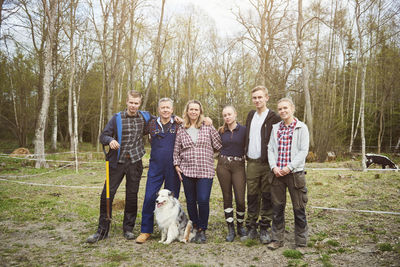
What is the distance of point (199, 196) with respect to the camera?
354 centimetres

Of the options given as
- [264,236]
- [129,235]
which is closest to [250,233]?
[264,236]

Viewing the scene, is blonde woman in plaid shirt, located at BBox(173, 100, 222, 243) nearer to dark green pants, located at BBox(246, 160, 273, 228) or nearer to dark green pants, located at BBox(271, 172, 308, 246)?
dark green pants, located at BBox(246, 160, 273, 228)

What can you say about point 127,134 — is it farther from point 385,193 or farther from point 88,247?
point 385,193

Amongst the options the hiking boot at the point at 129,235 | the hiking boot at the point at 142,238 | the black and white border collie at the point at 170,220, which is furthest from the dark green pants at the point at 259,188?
the hiking boot at the point at 129,235

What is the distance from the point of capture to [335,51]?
60.9 feet

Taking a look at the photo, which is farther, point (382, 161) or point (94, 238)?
point (382, 161)

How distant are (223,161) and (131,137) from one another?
137 cm

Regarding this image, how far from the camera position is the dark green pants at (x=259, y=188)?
3.51m

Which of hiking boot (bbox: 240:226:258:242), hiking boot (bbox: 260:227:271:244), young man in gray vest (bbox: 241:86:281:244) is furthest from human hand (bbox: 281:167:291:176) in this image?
hiking boot (bbox: 240:226:258:242)

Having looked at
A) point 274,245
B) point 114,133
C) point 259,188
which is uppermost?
point 114,133

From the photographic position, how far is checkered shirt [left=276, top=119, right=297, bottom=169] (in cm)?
332

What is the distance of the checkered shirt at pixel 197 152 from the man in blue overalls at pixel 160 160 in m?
0.14

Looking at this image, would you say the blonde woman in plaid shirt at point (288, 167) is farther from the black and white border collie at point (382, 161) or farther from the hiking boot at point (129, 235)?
the black and white border collie at point (382, 161)

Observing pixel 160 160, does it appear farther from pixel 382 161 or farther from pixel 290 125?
pixel 382 161
